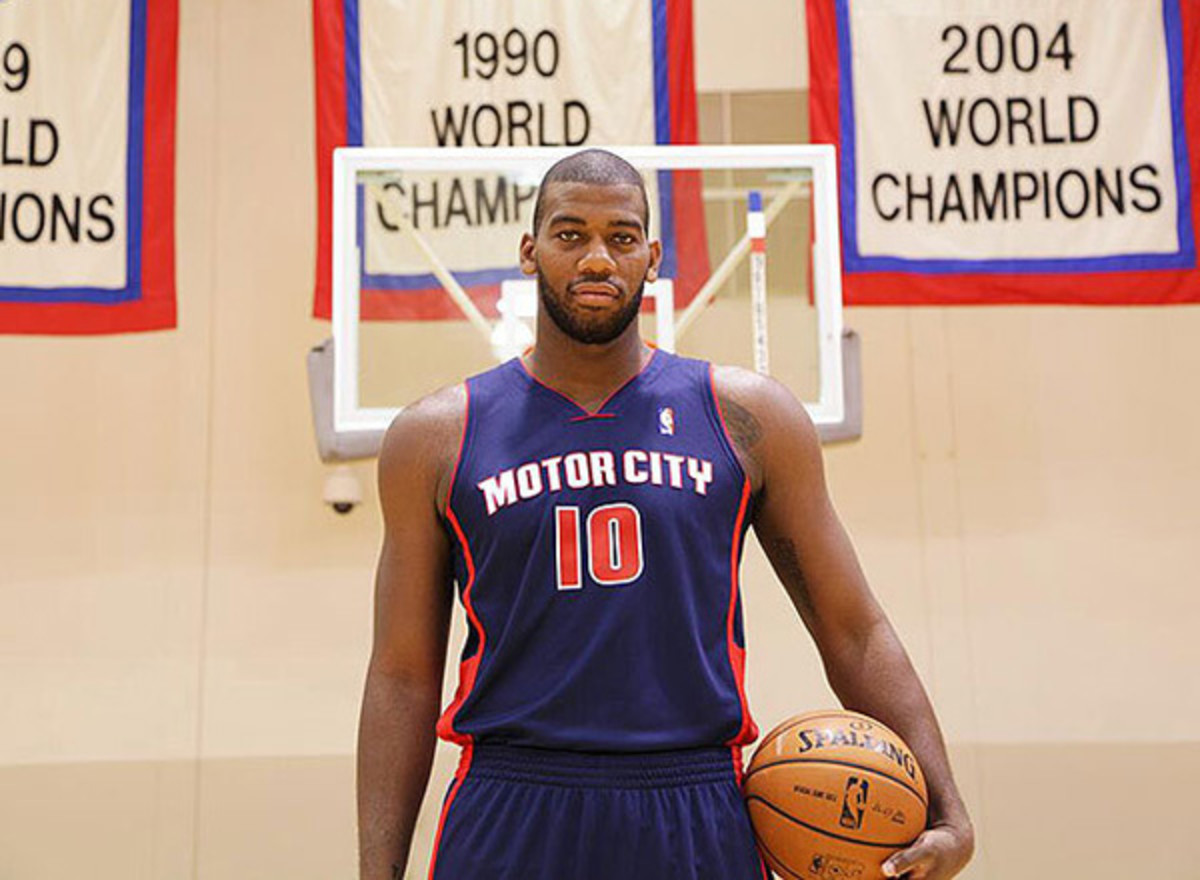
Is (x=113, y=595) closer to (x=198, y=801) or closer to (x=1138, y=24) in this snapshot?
(x=198, y=801)

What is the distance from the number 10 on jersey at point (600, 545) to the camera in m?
1.76

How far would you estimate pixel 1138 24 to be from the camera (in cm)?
547

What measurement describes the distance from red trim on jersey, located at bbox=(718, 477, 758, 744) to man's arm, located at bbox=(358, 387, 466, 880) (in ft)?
1.46

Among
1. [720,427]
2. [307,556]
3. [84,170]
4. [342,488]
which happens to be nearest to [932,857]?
[720,427]

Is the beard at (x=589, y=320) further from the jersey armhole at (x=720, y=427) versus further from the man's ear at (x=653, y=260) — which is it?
the jersey armhole at (x=720, y=427)

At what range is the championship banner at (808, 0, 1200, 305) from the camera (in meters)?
5.33

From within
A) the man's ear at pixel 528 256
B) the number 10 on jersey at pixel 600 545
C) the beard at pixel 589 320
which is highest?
the man's ear at pixel 528 256

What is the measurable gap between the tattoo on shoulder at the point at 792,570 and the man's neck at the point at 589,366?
14.0 inches

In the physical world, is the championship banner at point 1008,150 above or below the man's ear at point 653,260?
above

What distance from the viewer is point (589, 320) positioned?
1.87m

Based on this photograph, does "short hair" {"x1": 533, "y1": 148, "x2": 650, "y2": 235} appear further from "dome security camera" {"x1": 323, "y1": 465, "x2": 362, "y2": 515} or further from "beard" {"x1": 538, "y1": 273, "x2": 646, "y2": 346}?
"dome security camera" {"x1": 323, "y1": 465, "x2": 362, "y2": 515}

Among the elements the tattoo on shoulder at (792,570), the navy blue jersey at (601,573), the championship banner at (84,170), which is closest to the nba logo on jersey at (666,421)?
the navy blue jersey at (601,573)

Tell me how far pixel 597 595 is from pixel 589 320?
1.37 feet

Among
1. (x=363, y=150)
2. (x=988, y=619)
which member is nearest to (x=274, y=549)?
(x=363, y=150)
